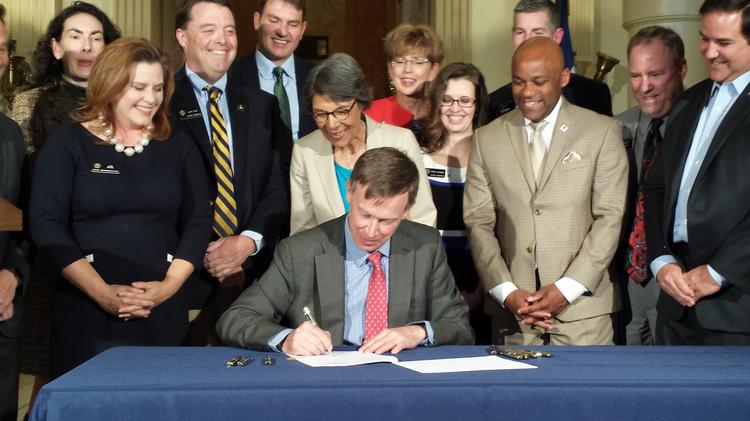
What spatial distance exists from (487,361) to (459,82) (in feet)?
5.73

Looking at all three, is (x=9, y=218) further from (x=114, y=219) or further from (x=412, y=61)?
(x=412, y=61)

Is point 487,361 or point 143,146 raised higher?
point 143,146

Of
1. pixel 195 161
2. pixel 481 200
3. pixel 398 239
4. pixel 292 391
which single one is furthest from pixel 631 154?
pixel 292 391

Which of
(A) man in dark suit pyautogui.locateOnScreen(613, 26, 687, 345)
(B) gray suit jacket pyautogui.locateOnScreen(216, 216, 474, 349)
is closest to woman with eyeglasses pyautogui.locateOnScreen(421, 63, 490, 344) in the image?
(A) man in dark suit pyautogui.locateOnScreen(613, 26, 687, 345)

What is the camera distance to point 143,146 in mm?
3588

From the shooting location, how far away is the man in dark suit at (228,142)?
396 cm

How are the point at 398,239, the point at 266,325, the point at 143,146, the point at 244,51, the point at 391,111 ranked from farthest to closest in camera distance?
1. the point at 244,51
2. the point at 391,111
3. the point at 143,146
4. the point at 398,239
5. the point at 266,325

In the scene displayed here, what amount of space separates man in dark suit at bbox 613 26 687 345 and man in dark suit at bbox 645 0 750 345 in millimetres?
260

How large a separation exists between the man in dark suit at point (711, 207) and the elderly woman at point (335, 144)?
875 millimetres

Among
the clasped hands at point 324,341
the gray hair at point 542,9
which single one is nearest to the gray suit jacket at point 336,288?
the clasped hands at point 324,341

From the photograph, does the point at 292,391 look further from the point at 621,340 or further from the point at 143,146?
the point at 621,340

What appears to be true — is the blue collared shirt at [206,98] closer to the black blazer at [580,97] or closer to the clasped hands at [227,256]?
the clasped hands at [227,256]

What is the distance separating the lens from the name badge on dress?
11.4ft

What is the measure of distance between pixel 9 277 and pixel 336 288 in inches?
49.2
